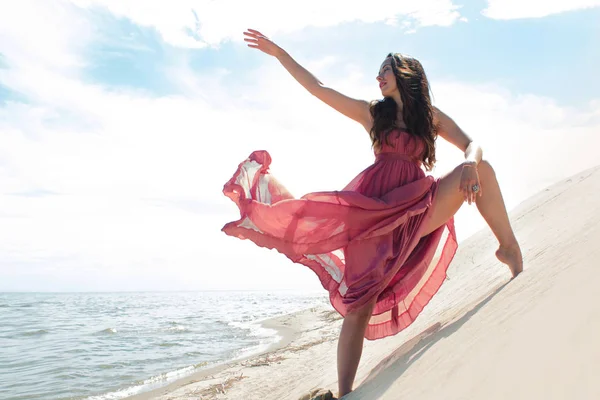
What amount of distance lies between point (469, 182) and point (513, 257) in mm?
538

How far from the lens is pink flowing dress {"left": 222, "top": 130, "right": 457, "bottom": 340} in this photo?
2480 millimetres

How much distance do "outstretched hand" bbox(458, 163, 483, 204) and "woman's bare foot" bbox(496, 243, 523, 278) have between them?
16.0 inches

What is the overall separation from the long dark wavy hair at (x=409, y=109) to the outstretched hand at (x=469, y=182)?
35 cm

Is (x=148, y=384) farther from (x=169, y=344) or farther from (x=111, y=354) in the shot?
(x=169, y=344)

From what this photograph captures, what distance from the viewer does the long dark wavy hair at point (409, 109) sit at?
2789 mm

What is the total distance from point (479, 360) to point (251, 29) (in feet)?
8.12

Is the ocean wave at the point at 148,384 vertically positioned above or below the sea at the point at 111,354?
below

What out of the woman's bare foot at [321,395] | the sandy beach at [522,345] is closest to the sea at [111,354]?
the sandy beach at [522,345]

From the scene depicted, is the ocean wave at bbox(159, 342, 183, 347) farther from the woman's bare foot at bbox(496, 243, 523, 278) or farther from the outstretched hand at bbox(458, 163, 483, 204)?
the outstretched hand at bbox(458, 163, 483, 204)

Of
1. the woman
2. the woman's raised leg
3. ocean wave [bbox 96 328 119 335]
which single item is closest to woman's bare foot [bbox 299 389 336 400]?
the woman

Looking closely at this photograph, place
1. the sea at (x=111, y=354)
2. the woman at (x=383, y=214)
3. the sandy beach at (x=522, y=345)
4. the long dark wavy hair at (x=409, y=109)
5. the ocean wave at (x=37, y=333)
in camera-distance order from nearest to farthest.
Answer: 1. the sandy beach at (x=522, y=345)
2. the woman at (x=383, y=214)
3. the long dark wavy hair at (x=409, y=109)
4. the sea at (x=111, y=354)
5. the ocean wave at (x=37, y=333)

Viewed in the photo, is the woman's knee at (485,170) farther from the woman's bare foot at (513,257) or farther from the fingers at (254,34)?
the fingers at (254,34)

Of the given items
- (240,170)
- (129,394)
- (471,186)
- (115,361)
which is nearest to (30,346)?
(115,361)

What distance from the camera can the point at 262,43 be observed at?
315cm
